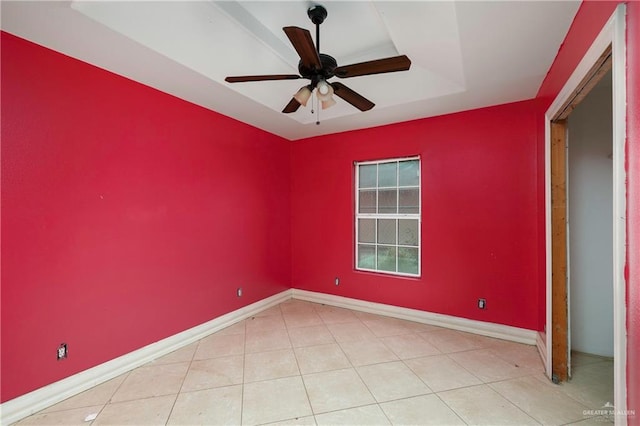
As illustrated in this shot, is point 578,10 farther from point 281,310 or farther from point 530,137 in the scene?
point 281,310

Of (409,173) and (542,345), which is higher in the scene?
(409,173)

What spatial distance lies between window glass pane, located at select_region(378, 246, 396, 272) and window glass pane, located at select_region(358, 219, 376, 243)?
197 millimetres

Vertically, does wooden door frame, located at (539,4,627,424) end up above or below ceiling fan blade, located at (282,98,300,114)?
below

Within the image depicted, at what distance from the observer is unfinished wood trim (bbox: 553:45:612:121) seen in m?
1.37

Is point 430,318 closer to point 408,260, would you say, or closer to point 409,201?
point 408,260

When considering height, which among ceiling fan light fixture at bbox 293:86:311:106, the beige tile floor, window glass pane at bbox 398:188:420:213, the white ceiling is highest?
the white ceiling

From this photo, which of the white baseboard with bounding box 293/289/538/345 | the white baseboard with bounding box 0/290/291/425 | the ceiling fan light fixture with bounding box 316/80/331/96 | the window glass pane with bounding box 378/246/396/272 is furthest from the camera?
the window glass pane with bounding box 378/246/396/272

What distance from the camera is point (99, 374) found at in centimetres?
217

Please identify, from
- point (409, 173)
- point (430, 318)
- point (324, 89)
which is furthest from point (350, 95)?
point (430, 318)

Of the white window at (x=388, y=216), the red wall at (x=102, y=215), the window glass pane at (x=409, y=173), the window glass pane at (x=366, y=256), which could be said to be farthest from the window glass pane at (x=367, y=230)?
the red wall at (x=102, y=215)

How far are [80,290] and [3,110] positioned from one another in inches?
54.2

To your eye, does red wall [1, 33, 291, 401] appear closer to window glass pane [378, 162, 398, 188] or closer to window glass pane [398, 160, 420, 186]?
window glass pane [378, 162, 398, 188]

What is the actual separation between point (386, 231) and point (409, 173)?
0.88 metres

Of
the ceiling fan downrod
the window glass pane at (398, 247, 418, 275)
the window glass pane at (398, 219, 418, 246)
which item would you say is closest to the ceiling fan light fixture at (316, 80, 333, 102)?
the ceiling fan downrod
